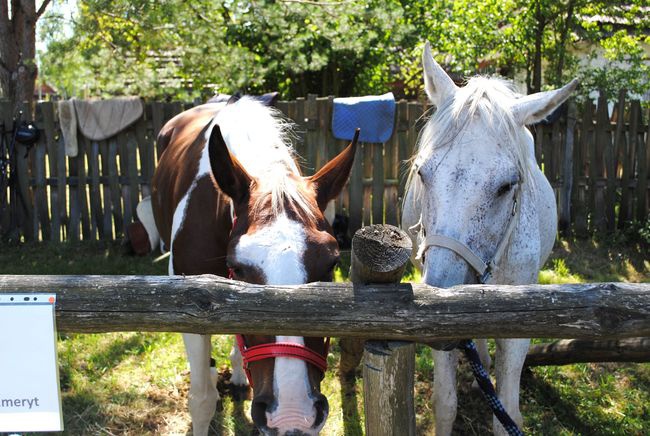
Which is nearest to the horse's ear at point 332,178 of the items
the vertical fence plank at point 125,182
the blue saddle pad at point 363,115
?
the blue saddle pad at point 363,115

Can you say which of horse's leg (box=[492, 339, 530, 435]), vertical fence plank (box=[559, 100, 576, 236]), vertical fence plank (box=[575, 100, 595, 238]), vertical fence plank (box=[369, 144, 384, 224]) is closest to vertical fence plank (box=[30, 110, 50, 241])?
vertical fence plank (box=[369, 144, 384, 224])

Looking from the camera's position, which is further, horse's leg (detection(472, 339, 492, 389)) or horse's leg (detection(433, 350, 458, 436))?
horse's leg (detection(472, 339, 492, 389))

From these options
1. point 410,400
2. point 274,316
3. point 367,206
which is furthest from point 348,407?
point 367,206

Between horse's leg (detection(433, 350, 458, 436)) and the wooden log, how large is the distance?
1278 millimetres

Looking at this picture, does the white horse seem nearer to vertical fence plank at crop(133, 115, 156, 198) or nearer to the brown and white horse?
the brown and white horse

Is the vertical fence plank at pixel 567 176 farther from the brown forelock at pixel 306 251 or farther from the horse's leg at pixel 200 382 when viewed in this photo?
the brown forelock at pixel 306 251

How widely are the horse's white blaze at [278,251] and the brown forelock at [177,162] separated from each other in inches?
42.3

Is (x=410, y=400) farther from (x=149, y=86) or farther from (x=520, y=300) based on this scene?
(x=149, y=86)

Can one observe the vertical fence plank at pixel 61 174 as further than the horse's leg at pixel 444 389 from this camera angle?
Yes

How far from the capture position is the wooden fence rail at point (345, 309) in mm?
1718

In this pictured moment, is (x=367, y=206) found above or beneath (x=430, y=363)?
above

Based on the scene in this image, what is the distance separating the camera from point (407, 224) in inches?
141

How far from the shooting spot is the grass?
11.7 feet

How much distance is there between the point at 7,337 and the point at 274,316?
0.76 m
